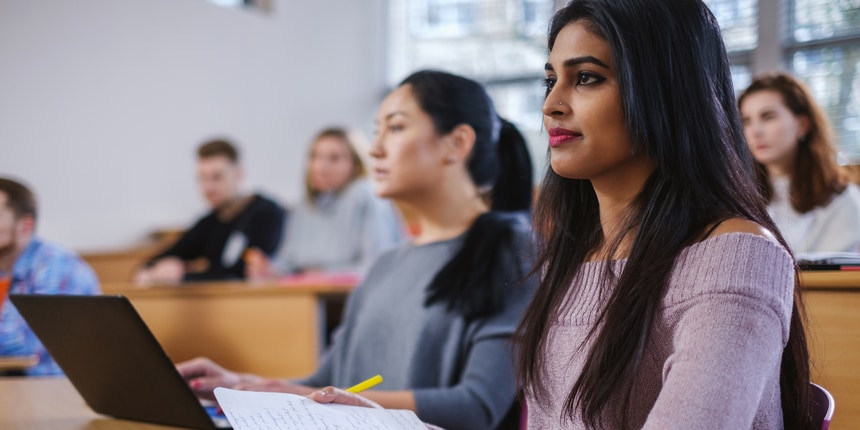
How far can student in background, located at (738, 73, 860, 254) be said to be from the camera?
2732 millimetres

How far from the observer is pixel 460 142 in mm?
1817

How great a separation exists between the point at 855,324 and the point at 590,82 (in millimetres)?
550

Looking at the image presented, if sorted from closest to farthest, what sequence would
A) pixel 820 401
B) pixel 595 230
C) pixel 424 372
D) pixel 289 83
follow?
pixel 820 401 < pixel 595 230 < pixel 424 372 < pixel 289 83

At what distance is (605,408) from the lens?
0.94 m

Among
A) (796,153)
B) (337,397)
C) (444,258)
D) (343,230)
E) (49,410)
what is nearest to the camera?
(337,397)

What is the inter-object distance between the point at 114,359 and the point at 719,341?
76 centimetres

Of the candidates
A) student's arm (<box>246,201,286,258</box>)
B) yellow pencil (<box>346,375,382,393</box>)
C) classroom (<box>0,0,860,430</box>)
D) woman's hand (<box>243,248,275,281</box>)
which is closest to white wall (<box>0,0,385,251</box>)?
classroom (<box>0,0,860,430</box>)

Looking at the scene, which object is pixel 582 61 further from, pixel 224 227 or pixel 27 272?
pixel 224 227

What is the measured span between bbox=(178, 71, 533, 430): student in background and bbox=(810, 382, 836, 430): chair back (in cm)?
63

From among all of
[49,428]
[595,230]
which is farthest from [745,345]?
[49,428]

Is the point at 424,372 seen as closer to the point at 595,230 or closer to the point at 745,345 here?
the point at 595,230

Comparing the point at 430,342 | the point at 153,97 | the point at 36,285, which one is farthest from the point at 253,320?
the point at 153,97

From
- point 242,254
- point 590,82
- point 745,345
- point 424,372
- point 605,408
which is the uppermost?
point 590,82

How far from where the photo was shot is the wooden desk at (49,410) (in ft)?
3.88
